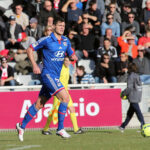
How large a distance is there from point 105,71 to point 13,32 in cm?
389

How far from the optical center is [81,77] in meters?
15.9

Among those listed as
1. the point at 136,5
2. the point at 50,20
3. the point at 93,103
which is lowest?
the point at 93,103

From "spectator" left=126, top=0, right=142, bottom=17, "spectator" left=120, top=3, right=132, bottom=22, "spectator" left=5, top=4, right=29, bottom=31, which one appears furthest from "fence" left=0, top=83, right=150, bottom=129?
"spectator" left=126, top=0, right=142, bottom=17

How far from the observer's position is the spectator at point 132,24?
18328mm

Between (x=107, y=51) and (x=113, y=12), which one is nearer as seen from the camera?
(x=107, y=51)

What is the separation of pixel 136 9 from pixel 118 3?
74cm

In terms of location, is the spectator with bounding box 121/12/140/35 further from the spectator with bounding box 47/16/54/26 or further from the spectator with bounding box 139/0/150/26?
the spectator with bounding box 47/16/54/26

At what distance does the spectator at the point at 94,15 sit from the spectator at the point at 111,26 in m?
0.31

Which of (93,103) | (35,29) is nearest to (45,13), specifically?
(35,29)

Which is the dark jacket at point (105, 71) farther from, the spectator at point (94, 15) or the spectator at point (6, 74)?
the spectator at point (6, 74)

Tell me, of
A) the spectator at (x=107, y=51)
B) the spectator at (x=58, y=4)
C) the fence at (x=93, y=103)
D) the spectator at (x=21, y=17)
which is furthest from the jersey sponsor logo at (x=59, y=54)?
the spectator at (x=58, y=4)

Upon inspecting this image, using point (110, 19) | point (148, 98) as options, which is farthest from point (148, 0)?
point (148, 98)

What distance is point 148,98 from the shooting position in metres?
14.7

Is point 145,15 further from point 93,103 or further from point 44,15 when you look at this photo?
point 93,103
